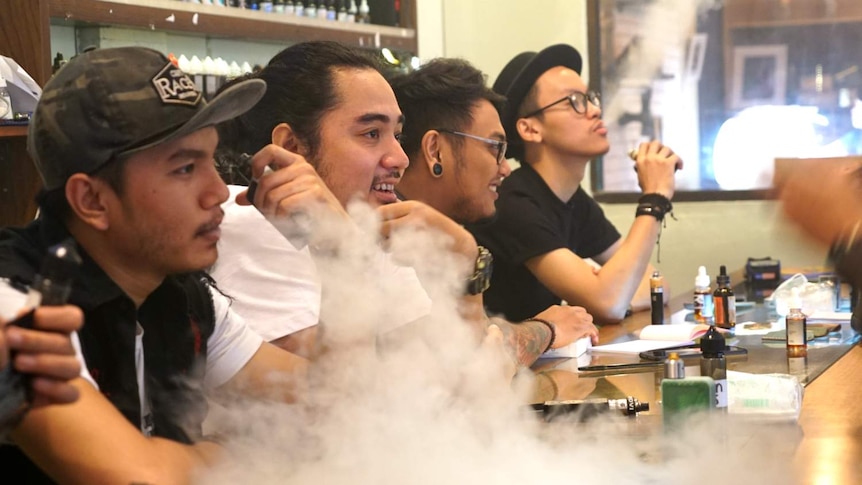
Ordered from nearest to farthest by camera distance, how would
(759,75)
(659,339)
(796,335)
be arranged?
(796,335), (659,339), (759,75)

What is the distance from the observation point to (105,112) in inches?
62.7

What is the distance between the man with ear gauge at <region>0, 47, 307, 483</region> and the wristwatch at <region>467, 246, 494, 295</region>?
2.61 ft

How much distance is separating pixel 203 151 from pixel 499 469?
680mm

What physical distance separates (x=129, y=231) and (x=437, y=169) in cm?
166

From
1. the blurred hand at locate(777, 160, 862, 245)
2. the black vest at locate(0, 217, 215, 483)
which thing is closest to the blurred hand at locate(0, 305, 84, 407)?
the black vest at locate(0, 217, 215, 483)

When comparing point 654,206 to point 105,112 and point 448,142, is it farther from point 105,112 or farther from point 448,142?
point 105,112

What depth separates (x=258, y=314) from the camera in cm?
233

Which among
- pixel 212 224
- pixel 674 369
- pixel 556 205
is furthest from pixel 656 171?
pixel 212 224

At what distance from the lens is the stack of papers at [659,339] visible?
3014 mm

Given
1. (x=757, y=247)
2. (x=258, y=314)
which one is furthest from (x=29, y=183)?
(x=757, y=247)

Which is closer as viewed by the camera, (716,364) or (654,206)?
(716,364)

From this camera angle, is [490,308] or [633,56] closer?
[490,308]

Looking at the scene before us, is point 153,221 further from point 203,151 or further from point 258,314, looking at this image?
point 258,314

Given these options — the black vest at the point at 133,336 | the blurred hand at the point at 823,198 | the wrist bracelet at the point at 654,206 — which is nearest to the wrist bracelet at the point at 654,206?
the wrist bracelet at the point at 654,206
